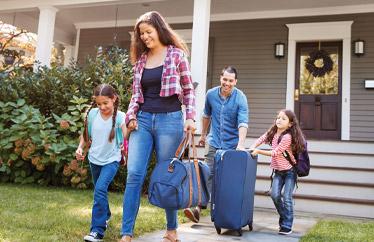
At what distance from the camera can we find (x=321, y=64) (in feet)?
27.6

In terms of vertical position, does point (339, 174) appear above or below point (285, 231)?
above

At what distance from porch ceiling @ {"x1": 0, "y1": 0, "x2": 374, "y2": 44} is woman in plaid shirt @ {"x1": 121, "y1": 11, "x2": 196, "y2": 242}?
5409 mm

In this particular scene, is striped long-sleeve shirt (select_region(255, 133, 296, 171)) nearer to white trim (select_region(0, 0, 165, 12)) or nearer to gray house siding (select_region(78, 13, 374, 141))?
gray house siding (select_region(78, 13, 374, 141))

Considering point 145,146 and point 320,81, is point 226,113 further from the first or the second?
point 320,81

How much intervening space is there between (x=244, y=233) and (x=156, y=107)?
1579 millimetres

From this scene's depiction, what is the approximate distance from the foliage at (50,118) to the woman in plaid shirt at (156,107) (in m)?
2.90

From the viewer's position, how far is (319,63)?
27.7ft

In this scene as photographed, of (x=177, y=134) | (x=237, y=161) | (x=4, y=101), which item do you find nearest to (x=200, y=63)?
(x=4, y=101)

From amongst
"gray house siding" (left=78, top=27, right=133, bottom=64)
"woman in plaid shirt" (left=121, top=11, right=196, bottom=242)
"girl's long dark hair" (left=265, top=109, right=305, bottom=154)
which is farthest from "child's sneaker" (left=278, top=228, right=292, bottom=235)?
"gray house siding" (left=78, top=27, right=133, bottom=64)

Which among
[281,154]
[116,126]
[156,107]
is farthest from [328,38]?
[156,107]

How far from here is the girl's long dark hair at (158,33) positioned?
105 inches

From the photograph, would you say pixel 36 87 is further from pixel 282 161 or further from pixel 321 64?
pixel 321 64

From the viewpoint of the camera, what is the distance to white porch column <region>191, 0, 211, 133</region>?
6902 millimetres

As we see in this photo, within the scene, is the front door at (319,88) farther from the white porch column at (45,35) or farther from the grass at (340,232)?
the white porch column at (45,35)
